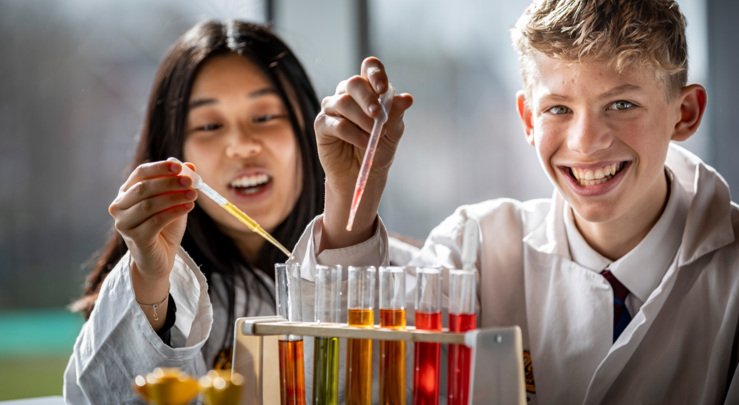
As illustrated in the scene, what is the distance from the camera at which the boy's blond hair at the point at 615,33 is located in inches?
64.1

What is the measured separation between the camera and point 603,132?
163cm

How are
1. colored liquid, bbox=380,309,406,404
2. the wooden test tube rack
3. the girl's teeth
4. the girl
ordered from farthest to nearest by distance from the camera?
1. the girl's teeth
2. the girl
3. colored liquid, bbox=380,309,406,404
4. the wooden test tube rack

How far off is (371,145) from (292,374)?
392mm

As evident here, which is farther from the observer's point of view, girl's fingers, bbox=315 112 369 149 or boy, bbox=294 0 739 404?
boy, bbox=294 0 739 404

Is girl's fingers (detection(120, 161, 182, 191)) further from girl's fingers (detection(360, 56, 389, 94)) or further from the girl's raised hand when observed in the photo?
girl's fingers (detection(360, 56, 389, 94))

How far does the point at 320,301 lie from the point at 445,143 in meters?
3.65

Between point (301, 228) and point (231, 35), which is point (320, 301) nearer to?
point (301, 228)

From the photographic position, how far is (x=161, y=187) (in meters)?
1.43

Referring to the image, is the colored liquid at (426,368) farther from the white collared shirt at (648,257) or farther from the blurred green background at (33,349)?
the blurred green background at (33,349)

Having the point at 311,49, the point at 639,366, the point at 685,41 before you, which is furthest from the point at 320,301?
the point at 311,49

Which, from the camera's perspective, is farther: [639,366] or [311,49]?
[311,49]

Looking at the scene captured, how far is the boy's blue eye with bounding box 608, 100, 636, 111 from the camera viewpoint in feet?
5.43

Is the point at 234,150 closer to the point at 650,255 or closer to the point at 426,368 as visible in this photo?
the point at 650,255

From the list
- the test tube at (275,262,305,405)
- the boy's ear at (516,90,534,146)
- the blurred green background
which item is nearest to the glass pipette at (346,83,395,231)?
the test tube at (275,262,305,405)
